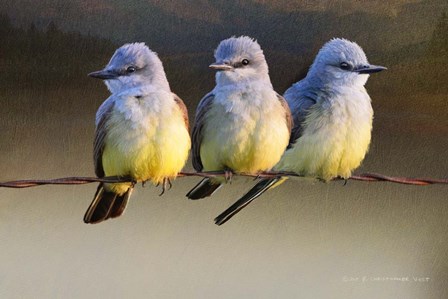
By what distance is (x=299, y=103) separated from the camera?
8.33 ft

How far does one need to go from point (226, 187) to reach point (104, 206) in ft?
1.33

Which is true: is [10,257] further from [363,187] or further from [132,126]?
[363,187]

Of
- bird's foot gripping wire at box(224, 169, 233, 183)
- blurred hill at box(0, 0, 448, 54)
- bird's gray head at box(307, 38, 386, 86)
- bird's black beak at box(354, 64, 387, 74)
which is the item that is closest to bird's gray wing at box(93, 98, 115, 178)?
blurred hill at box(0, 0, 448, 54)

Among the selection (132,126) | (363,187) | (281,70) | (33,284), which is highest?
(281,70)

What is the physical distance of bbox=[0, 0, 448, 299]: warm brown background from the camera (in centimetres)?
247

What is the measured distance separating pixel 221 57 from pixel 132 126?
0.37 metres

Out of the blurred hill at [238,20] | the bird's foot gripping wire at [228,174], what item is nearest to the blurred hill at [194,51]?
the blurred hill at [238,20]

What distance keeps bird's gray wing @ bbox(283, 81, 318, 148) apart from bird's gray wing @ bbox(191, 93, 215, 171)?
273 millimetres

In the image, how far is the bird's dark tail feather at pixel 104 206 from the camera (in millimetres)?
2465

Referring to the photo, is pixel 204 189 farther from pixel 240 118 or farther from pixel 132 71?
pixel 132 71

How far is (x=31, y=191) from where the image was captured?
8.19 ft

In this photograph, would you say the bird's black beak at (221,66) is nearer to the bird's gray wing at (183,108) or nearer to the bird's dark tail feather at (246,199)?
the bird's gray wing at (183,108)

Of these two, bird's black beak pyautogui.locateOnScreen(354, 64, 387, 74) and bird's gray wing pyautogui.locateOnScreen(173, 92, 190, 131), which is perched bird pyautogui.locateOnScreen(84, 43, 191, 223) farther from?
bird's black beak pyautogui.locateOnScreen(354, 64, 387, 74)

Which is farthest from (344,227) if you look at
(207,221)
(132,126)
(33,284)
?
(33,284)
